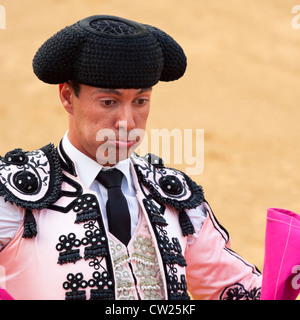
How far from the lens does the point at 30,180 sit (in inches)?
164

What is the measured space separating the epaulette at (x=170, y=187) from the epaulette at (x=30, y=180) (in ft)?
1.40

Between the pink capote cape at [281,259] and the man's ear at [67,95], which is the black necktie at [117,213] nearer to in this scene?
Result: the man's ear at [67,95]

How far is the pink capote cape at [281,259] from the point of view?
411cm

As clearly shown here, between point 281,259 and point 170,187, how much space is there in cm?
67

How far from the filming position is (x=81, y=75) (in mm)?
4090

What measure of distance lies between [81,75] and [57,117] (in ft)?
24.6

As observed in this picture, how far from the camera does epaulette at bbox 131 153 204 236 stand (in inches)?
174

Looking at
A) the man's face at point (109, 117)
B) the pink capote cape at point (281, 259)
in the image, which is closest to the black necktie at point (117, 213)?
the man's face at point (109, 117)

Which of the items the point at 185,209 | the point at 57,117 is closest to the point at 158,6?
the point at 57,117

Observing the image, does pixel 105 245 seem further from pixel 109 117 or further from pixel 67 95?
pixel 67 95

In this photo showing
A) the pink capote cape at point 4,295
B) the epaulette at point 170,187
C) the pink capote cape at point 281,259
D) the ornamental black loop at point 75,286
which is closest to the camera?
the pink capote cape at point 4,295

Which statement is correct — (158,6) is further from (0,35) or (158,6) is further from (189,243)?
(189,243)

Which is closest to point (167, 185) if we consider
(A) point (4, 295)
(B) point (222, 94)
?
(A) point (4, 295)

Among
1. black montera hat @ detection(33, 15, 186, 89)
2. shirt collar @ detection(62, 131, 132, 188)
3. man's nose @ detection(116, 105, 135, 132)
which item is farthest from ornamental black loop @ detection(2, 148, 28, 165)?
man's nose @ detection(116, 105, 135, 132)
